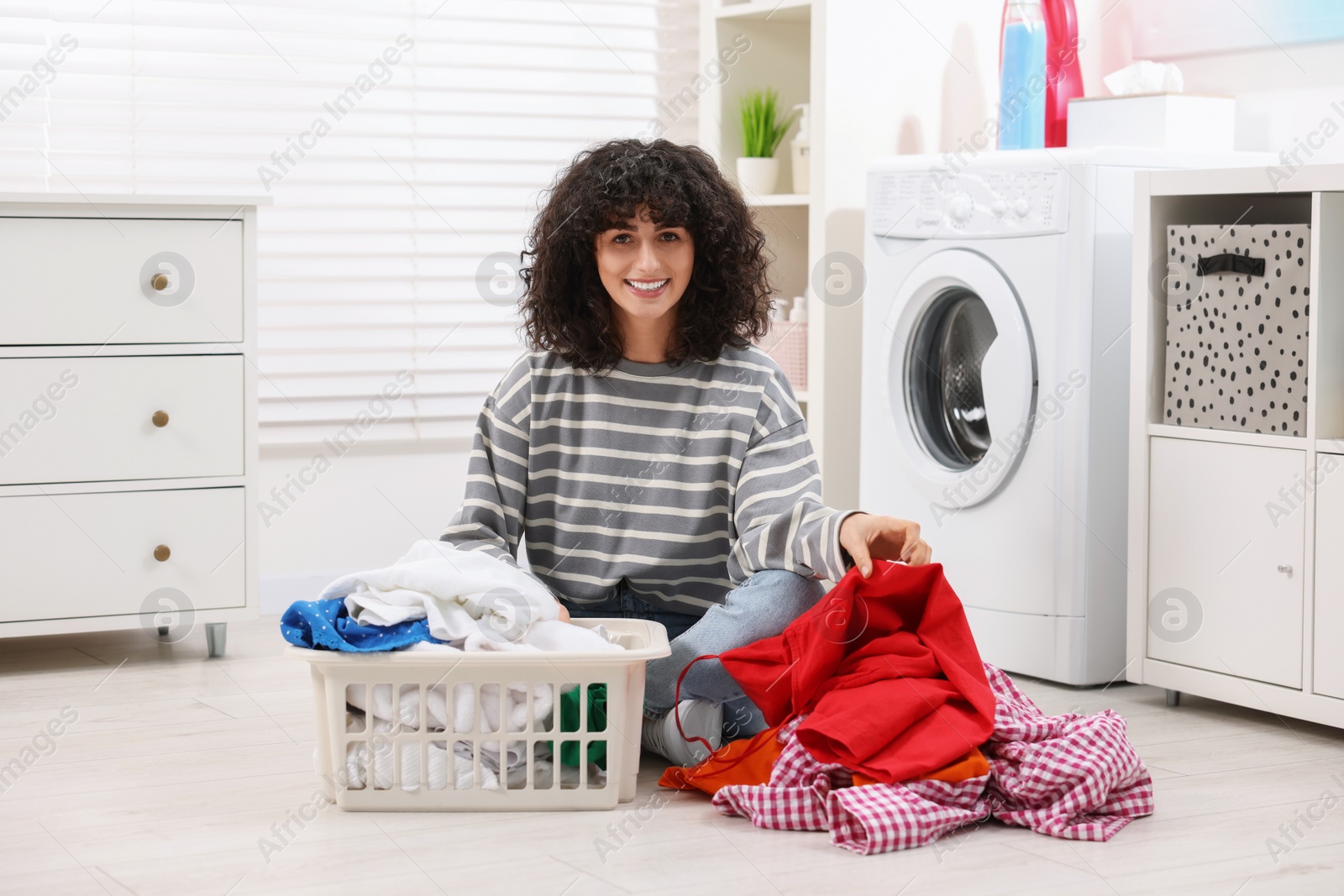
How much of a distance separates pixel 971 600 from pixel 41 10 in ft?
6.49

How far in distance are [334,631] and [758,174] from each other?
173cm

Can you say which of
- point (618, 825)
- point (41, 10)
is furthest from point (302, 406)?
point (618, 825)

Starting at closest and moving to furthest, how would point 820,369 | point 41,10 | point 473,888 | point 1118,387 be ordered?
point 473,888, point 1118,387, point 41,10, point 820,369

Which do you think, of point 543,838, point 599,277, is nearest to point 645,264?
point 599,277

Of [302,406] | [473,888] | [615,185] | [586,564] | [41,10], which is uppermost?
[41,10]

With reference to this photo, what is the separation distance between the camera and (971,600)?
95.5 inches

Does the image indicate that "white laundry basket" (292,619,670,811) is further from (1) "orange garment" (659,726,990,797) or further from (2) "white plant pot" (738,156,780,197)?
(2) "white plant pot" (738,156,780,197)

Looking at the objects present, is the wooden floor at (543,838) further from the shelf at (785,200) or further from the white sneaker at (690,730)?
the shelf at (785,200)

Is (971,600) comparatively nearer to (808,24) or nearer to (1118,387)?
(1118,387)

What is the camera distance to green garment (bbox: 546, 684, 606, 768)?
1.66m

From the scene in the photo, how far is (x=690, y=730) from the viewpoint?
180 centimetres

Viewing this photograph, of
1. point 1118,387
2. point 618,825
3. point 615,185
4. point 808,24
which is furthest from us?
point 808,24

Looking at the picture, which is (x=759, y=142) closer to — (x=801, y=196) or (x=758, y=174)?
(x=758, y=174)

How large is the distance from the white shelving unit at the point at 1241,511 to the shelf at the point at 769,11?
3.26 ft
